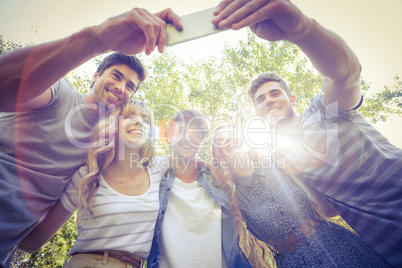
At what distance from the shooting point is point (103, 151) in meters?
2.34

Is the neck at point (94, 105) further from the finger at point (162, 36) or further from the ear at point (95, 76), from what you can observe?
the finger at point (162, 36)

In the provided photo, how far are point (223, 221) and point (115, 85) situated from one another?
263cm

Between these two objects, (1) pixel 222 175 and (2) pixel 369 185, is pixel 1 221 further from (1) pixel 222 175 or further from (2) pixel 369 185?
(2) pixel 369 185

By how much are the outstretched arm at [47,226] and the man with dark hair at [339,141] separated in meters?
2.65

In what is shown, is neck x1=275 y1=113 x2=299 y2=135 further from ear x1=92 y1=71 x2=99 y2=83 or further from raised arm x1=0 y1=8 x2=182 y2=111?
ear x1=92 y1=71 x2=99 y2=83

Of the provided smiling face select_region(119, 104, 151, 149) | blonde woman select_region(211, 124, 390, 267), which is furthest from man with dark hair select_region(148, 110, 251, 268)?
smiling face select_region(119, 104, 151, 149)

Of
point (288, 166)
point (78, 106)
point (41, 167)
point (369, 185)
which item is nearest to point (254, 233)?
point (288, 166)

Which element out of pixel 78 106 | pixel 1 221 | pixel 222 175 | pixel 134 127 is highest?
pixel 78 106

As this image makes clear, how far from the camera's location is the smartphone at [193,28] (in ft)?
3.82

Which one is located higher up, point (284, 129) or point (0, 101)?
point (284, 129)

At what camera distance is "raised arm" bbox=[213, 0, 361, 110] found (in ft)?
3.86

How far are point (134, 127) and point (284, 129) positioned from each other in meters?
2.53

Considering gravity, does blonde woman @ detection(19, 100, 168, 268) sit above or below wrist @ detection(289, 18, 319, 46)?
below

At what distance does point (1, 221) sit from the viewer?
1.40 metres
